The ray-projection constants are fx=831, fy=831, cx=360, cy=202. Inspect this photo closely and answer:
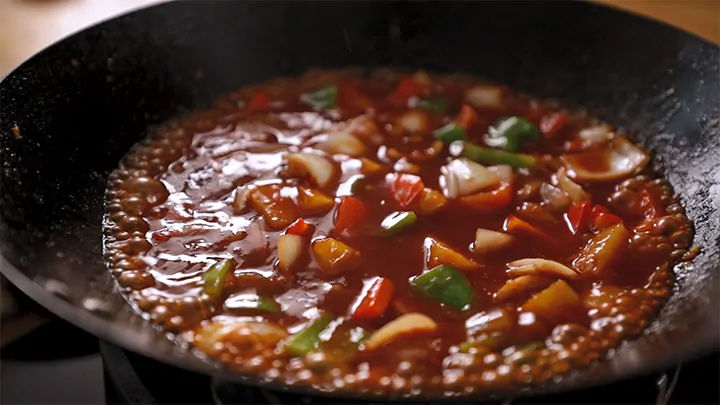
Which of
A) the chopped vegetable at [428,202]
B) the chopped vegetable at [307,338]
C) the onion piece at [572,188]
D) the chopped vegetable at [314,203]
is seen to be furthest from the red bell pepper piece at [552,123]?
the chopped vegetable at [307,338]

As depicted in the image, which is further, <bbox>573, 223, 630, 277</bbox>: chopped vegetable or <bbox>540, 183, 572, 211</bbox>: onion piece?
<bbox>540, 183, 572, 211</bbox>: onion piece

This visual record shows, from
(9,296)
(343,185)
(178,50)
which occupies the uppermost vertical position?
(178,50)

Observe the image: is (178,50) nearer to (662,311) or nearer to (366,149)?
(366,149)

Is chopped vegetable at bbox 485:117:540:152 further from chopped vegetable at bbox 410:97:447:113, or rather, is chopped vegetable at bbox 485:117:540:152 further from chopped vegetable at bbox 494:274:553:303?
chopped vegetable at bbox 494:274:553:303

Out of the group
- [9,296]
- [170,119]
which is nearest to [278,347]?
[9,296]

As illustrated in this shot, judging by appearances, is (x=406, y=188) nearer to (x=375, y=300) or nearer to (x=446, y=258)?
(x=446, y=258)

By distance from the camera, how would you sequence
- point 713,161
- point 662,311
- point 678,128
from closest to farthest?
point 662,311
point 713,161
point 678,128

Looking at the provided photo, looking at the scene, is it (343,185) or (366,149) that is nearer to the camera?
(343,185)

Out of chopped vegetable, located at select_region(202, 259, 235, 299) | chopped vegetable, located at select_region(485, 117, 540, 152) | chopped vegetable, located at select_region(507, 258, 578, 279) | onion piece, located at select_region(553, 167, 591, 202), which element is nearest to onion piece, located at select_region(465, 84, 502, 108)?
chopped vegetable, located at select_region(485, 117, 540, 152)
